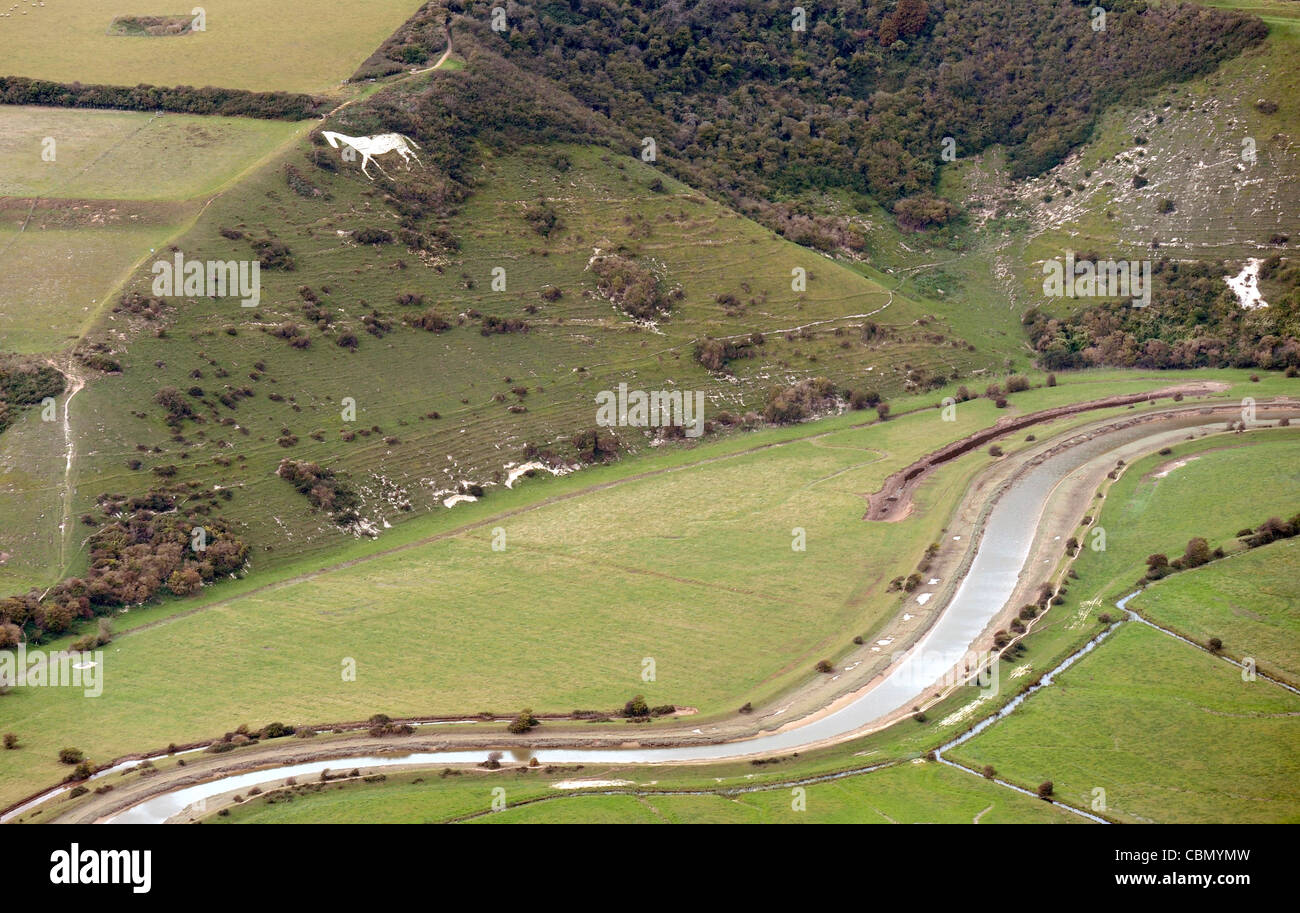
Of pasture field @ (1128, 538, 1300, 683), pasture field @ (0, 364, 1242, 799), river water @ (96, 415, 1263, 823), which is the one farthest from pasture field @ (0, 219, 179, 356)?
pasture field @ (1128, 538, 1300, 683)

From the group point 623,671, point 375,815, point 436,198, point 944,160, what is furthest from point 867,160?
point 375,815

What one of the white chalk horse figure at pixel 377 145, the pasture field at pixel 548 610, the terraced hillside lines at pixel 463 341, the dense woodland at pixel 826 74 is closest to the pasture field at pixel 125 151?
the white chalk horse figure at pixel 377 145

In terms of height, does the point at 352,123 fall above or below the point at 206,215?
above

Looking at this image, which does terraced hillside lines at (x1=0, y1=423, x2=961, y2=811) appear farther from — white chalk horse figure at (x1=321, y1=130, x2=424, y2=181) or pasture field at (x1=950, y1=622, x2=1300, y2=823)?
white chalk horse figure at (x1=321, y1=130, x2=424, y2=181)

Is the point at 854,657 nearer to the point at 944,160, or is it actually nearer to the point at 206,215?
the point at 206,215

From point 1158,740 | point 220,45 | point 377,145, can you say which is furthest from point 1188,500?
point 220,45
